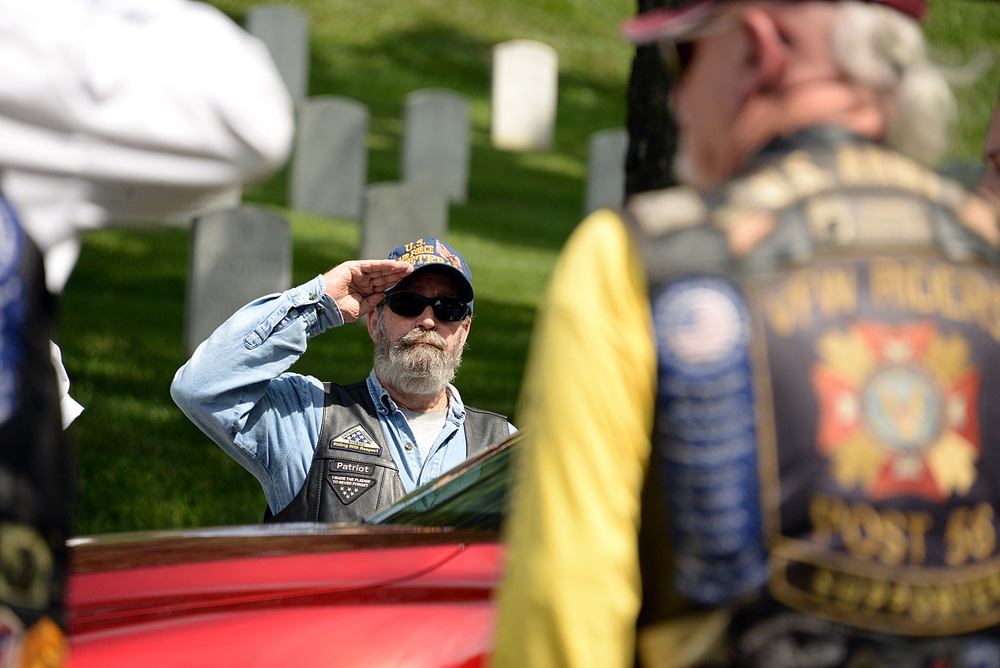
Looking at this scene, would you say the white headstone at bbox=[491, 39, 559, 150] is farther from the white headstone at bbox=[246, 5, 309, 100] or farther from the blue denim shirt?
the blue denim shirt

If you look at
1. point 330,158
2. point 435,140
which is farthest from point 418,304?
point 435,140

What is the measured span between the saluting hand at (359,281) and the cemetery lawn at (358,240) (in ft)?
6.31

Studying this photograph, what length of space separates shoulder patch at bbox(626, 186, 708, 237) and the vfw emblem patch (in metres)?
0.23

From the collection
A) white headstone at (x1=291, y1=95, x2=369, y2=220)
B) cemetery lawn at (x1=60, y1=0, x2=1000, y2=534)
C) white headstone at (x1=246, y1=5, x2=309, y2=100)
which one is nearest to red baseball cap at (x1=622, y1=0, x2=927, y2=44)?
cemetery lawn at (x1=60, y1=0, x2=1000, y2=534)

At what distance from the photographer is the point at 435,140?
14484 millimetres

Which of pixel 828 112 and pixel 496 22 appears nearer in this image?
pixel 828 112

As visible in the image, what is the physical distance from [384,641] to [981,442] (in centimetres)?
119

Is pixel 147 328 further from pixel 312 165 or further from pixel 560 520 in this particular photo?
pixel 560 520

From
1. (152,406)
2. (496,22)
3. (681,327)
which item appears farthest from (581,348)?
(496,22)

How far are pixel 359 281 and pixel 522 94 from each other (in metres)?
13.2

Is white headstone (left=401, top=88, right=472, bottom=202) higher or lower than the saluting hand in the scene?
higher

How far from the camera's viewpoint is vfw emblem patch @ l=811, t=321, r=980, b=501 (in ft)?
5.55

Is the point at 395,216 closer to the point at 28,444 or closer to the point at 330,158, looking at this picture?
the point at 330,158

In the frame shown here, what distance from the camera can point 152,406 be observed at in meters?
7.53
